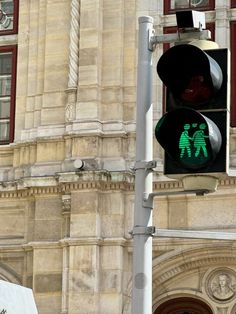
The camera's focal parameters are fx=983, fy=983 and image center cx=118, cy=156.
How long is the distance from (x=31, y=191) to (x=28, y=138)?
1.18 metres

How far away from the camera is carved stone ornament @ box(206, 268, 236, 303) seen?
18.1m

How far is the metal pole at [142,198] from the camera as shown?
256 inches

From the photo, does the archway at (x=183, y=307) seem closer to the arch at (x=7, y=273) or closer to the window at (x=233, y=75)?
the arch at (x=7, y=273)

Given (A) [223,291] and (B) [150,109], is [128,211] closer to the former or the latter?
(A) [223,291]

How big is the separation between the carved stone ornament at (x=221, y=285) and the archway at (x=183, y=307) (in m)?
0.33

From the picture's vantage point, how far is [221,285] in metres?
18.1

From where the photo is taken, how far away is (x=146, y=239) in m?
6.53

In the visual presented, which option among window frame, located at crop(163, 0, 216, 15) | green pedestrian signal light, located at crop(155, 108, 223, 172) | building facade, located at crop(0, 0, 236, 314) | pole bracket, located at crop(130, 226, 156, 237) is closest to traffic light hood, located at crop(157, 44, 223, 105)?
green pedestrian signal light, located at crop(155, 108, 223, 172)

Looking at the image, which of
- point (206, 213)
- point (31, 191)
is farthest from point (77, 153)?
point (206, 213)

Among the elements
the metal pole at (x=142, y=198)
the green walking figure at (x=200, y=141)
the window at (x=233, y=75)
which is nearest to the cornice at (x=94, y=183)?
the window at (x=233, y=75)

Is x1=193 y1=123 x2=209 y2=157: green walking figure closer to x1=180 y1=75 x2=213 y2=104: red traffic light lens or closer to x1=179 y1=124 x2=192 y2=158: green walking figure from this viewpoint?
x1=179 y1=124 x2=192 y2=158: green walking figure

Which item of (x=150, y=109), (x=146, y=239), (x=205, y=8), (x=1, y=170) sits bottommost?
(x=146, y=239)

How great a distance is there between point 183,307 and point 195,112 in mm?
13038

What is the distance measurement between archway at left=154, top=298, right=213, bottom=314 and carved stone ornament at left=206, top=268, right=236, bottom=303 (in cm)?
33
